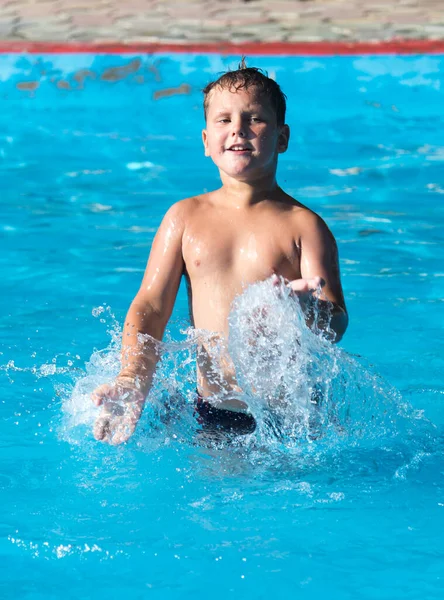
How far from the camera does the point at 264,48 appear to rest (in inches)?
341

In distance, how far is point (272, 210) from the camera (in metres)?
3.15

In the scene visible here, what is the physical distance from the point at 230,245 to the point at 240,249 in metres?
0.04

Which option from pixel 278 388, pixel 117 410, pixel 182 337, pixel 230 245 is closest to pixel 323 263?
pixel 230 245

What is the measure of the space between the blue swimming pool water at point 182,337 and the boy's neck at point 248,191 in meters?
0.57

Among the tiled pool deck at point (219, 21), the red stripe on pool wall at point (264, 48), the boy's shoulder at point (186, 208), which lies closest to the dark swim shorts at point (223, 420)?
the boy's shoulder at point (186, 208)

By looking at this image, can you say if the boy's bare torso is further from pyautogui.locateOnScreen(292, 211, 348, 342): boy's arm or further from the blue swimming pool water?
the blue swimming pool water

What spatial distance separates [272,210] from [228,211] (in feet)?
0.48

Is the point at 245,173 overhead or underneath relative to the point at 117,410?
overhead

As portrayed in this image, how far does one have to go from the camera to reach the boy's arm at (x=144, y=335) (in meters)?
2.90

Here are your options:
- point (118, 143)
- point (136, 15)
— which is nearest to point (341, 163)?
point (118, 143)

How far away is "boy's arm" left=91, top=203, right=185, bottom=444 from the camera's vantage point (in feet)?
9.53

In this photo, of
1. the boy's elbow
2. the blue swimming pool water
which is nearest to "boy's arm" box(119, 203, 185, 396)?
the blue swimming pool water

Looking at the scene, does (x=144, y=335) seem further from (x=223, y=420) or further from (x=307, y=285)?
(x=307, y=285)

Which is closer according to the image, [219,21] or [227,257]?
[227,257]
